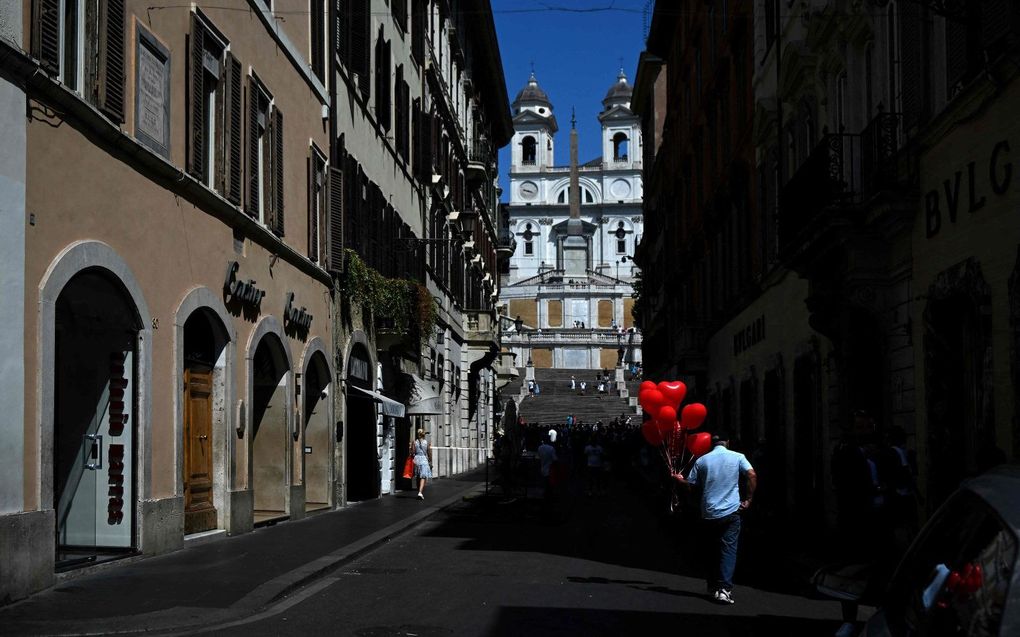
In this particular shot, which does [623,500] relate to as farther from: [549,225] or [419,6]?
[549,225]

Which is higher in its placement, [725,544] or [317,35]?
[317,35]

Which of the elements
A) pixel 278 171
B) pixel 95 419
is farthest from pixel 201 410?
pixel 278 171

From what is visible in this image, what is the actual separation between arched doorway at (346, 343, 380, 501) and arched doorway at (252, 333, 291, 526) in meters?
6.21

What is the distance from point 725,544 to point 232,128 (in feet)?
30.5

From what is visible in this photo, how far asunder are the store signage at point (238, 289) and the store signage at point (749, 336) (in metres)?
10.5

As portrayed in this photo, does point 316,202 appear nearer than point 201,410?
No

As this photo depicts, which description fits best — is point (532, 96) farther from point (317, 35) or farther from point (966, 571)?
point (966, 571)

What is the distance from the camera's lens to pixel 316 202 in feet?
77.2

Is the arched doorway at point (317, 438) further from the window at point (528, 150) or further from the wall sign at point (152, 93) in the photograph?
the window at point (528, 150)

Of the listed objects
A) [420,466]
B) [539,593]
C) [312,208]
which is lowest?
[539,593]

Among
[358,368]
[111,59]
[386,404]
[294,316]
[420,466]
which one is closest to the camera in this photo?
[111,59]

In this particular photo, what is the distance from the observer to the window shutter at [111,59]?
43.7 ft

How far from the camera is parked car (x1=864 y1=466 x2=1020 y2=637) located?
3402mm

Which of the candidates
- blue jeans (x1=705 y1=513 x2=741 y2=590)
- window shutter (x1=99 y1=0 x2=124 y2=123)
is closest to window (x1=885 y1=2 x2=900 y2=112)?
blue jeans (x1=705 y1=513 x2=741 y2=590)
